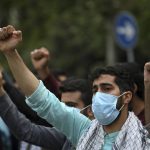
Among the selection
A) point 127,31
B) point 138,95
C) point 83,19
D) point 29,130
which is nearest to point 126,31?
point 127,31

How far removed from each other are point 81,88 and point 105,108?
1211 mm

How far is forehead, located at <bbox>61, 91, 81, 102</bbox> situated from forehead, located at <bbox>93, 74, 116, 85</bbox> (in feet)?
2.78

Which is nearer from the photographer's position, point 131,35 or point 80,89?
point 80,89

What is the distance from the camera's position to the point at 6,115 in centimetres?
579

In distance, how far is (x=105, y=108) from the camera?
5.55 metres

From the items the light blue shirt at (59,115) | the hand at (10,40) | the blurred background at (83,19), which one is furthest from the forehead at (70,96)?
the blurred background at (83,19)

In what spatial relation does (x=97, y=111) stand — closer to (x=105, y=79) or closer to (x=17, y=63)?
(x=105, y=79)

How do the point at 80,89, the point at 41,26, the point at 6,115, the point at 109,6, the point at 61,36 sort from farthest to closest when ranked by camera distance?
the point at 61,36 → the point at 41,26 → the point at 109,6 → the point at 80,89 → the point at 6,115

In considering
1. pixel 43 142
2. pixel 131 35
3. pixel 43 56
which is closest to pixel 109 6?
pixel 131 35

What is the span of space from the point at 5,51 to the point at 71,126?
71cm

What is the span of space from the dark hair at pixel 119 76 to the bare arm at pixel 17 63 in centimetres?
48

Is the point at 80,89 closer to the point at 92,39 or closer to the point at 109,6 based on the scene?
the point at 109,6

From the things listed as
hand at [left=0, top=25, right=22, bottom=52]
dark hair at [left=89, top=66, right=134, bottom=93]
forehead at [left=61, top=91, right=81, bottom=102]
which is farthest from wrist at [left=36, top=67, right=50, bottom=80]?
hand at [left=0, top=25, right=22, bottom=52]

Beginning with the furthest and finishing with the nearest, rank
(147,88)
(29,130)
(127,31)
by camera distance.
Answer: (127,31) → (29,130) → (147,88)
